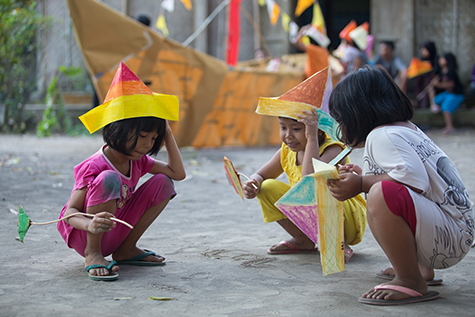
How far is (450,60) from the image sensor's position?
884 cm

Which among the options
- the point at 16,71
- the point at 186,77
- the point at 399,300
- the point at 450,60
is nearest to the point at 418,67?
the point at 450,60

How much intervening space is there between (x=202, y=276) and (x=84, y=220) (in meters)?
0.53

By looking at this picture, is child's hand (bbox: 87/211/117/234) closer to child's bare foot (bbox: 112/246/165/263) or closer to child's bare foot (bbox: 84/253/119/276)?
child's bare foot (bbox: 84/253/119/276)

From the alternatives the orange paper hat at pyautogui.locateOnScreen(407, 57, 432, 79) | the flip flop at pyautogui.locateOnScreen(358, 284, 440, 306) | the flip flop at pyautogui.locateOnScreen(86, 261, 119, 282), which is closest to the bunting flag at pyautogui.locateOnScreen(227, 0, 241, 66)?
the orange paper hat at pyautogui.locateOnScreen(407, 57, 432, 79)

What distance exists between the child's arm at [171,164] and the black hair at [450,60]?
307 inches

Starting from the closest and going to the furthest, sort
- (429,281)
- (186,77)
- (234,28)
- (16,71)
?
(429,281), (186,77), (234,28), (16,71)

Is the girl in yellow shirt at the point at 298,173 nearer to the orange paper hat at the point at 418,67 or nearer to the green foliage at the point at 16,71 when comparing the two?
the orange paper hat at the point at 418,67

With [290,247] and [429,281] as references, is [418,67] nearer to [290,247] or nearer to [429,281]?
[290,247]

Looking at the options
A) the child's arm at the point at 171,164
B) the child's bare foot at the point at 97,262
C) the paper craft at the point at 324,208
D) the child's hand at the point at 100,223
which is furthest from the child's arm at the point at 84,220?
the paper craft at the point at 324,208

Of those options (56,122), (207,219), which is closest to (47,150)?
(56,122)

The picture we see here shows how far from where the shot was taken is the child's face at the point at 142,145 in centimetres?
214

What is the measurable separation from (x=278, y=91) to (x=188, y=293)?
5509mm

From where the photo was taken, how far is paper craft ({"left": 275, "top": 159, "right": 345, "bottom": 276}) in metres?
1.78

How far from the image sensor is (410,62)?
971cm
